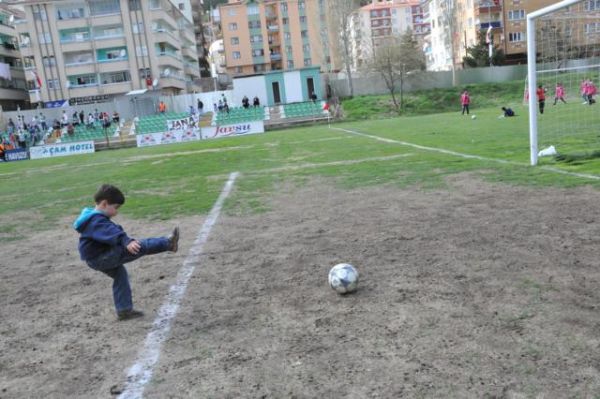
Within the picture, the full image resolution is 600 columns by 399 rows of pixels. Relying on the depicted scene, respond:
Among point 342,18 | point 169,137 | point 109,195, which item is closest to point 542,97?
point 109,195

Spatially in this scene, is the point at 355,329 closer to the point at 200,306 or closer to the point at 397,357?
the point at 397,357

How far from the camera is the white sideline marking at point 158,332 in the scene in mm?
3443

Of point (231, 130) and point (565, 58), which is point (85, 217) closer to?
point (565, 58)

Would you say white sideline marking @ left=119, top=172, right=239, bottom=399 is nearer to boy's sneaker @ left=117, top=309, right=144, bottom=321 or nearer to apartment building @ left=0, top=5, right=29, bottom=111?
boy's sneaker @ left=117, top=309, right=144, bottom=321

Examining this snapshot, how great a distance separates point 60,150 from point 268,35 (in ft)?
211

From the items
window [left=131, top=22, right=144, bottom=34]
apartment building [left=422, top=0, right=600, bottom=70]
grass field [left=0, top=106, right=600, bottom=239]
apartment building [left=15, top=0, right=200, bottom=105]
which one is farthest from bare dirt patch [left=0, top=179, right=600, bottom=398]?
window [left=131, top=22, right=144, bottom=34]

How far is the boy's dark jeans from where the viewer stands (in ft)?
14.6

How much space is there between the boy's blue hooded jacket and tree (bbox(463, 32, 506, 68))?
66.3 metres

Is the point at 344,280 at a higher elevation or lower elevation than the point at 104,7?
lower

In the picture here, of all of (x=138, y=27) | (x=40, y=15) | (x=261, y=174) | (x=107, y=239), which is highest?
(x=40, y=15)

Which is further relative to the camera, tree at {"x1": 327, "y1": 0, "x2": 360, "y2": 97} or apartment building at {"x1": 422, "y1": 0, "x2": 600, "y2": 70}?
apartment building at {"x1": 422, "y1": 0, "x2": 600, "y2": 70}

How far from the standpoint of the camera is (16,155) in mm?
34969

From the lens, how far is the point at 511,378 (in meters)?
3.11

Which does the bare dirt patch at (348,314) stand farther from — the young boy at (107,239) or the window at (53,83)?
the window at (53,83)
